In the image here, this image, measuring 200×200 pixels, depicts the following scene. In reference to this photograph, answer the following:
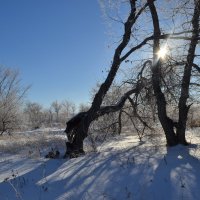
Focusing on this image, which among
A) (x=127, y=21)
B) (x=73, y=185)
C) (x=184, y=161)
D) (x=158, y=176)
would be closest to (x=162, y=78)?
(x=127, y=21)

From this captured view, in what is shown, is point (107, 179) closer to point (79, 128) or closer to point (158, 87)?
point (79, 128)

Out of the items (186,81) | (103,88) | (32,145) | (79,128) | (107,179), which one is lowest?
(107,179)

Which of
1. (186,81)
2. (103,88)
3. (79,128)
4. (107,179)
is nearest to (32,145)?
(79,128)

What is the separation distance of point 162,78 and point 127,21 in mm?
2323

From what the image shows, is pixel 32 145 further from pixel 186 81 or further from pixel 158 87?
pixel 186 81

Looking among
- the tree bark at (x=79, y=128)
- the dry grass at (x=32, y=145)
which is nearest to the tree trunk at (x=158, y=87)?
the tree bark at (x=79, y=128)

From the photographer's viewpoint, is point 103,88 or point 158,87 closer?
point 103,88

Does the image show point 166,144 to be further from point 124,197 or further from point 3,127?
point 3,127

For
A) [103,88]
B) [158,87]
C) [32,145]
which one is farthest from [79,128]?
[32,145]

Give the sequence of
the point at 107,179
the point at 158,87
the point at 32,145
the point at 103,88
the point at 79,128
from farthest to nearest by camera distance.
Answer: the point at 32,145, the point at 158,87, the point at 103,88, the point at 79,128, the point at 107,179

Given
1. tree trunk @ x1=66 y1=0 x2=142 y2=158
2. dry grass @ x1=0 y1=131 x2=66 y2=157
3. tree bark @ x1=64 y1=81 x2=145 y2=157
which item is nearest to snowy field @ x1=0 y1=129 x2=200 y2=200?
tree bark @ x1=64 y1=81 x2=145 y2=157

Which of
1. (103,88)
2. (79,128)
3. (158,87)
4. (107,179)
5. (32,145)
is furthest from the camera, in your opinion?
(32,145)

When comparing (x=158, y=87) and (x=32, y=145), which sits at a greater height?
(x=158, y=87)

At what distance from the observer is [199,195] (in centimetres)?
629
